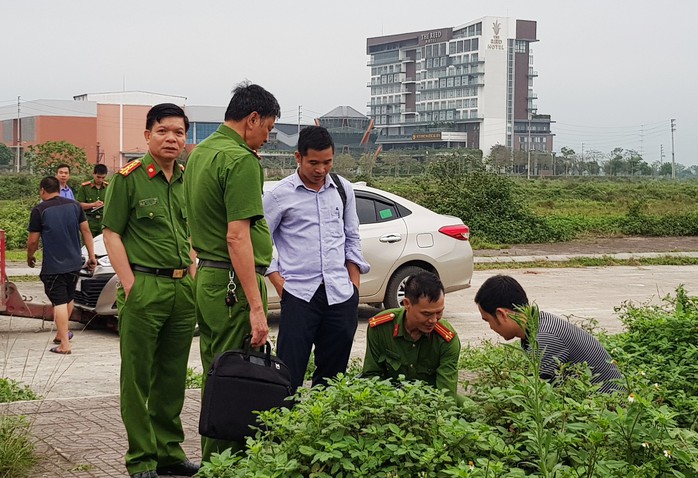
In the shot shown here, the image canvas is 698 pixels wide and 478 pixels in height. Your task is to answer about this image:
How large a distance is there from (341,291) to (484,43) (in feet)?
571

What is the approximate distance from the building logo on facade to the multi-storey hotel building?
0.17 m

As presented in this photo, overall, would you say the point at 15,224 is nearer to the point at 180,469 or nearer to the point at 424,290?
the point at 180,469

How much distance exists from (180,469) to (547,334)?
2187mm

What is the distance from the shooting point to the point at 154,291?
5461mm

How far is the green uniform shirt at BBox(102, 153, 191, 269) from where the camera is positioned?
550 cm

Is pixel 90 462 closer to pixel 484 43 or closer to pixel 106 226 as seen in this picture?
pixel 106 226

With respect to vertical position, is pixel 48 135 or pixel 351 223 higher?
pixel 48 135

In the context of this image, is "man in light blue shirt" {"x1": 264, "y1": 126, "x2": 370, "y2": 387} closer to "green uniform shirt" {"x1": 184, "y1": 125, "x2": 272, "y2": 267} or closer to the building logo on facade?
"green uniform shirt" {"x1": 184, "y1": 125, "x2": 272, "y2": 267}

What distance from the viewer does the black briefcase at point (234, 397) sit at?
485 cm

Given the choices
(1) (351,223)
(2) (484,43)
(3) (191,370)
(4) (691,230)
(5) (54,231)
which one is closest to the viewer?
(1) (351,223)

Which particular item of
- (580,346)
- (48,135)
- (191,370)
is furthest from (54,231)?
(48,135)

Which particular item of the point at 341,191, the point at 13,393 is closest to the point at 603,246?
the point at 13,393

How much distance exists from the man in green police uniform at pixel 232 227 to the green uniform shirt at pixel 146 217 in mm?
356

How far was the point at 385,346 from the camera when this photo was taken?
5719 mm
